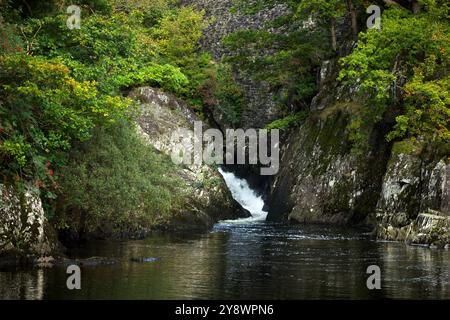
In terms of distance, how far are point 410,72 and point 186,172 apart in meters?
12.5

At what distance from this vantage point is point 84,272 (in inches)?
741

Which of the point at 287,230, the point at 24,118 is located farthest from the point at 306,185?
the point at 24,118

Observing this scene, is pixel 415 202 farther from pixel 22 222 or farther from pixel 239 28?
pixel 239 28

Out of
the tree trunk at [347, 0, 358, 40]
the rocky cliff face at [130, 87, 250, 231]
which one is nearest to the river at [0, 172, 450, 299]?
the rocky cliff face at [130, 87, 250, 231]

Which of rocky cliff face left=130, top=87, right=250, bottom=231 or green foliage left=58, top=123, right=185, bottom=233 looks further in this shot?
rocky cliff face left=130, top=87, right=250, bottom=231

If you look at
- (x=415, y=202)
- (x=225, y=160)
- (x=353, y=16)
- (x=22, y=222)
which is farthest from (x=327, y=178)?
(x=22, y=222)

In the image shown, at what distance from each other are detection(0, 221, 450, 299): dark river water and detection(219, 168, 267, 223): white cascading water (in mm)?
15896

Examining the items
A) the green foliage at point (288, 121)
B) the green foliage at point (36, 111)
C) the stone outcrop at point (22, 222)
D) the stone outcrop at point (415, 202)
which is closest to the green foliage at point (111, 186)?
the green foliage at point (36, 111)

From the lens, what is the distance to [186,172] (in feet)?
127

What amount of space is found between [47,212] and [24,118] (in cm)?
376

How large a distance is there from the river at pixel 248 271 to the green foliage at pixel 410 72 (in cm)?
561

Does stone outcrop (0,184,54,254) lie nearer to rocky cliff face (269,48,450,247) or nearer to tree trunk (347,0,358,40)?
rocky cliff face (269,48,450,247)

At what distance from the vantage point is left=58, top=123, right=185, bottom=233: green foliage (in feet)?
82.8
